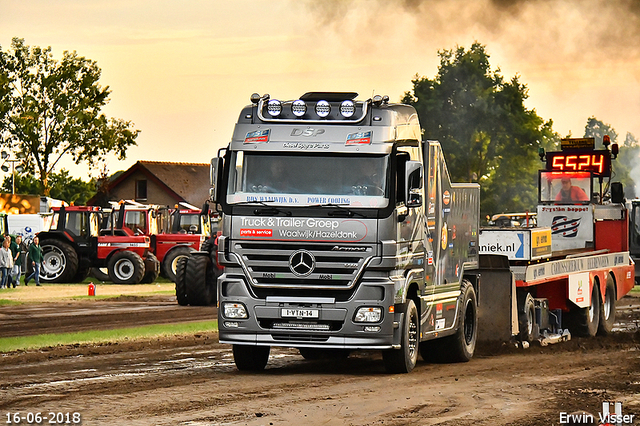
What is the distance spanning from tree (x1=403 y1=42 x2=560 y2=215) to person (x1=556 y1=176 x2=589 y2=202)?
48981mm

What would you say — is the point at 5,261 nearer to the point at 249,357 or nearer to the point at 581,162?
the point at 581,162

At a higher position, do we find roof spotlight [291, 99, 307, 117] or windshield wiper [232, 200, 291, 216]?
roof spotlight [291, 99, 307, 117]

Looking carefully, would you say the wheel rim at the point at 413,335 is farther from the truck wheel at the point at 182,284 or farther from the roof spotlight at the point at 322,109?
the truck wheel at the point at 182,284

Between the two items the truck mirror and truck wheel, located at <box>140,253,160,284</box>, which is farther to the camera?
truck wheel, located at <box>140,253,160,284</box>

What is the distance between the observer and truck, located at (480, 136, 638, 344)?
18.5m

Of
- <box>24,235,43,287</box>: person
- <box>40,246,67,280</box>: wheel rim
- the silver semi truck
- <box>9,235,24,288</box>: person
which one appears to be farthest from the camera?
<box>40,246,67,280</box>: wheel rim

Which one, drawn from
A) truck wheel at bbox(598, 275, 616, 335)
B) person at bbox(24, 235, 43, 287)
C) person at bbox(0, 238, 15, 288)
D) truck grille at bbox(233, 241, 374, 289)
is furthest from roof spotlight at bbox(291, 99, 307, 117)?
person at bbox(24, 235, 43, 287)

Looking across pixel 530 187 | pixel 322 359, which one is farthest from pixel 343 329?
pixel 530 187

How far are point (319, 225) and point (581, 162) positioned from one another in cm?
1274

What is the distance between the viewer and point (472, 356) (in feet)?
55.8

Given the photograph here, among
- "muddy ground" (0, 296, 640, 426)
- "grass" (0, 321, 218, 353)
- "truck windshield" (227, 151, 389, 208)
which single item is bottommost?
"muddy ground" (0, 296, 640, 426)

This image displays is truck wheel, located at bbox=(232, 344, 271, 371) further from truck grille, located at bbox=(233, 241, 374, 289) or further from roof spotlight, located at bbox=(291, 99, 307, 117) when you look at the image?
roof spotlight, located at bbox=(291, 99, 307, 117)

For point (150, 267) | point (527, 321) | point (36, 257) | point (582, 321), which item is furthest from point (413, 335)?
point (150, 267)

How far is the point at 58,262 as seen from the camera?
130 ft
